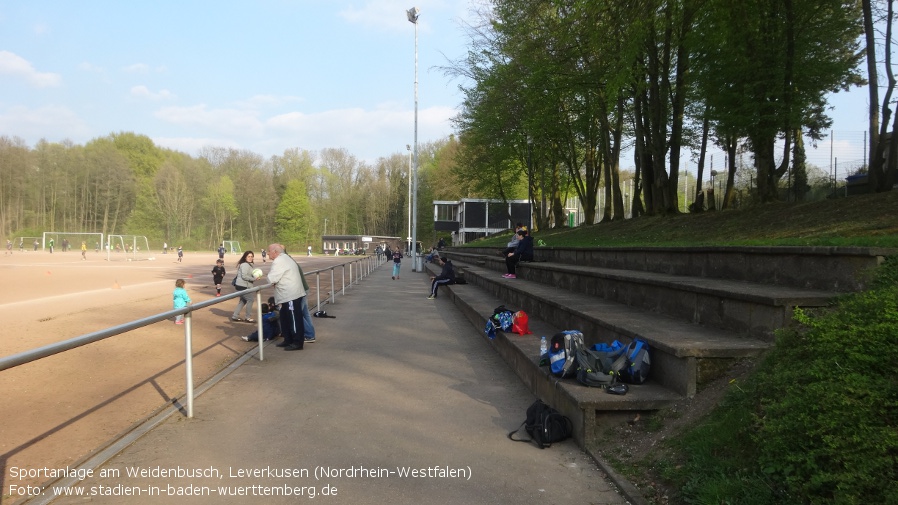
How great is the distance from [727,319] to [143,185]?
94.2m

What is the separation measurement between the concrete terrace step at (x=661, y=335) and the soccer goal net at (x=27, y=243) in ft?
299

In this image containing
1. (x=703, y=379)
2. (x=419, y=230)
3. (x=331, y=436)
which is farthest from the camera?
(x=419, y=230)

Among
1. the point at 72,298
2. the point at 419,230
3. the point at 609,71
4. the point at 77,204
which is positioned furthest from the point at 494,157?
the point at 77,204

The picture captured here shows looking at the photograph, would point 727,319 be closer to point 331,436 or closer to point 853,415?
point 853,415

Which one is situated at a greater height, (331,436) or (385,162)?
(385,162)

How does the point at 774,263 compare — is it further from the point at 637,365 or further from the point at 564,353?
the point at 564,353

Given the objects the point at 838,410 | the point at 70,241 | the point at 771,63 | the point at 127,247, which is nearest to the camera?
the point at 838,410

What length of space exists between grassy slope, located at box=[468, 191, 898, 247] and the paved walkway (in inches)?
159

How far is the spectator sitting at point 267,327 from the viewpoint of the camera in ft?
32.1

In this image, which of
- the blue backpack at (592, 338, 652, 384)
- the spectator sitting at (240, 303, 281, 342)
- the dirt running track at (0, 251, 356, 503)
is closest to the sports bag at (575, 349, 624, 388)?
the blue backpack at (592, 338, 652, 384)

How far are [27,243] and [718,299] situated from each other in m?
96.5

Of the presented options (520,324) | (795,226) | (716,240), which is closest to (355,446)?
(520,324)

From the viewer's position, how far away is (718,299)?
5543mm

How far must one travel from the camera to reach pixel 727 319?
17.6ft
